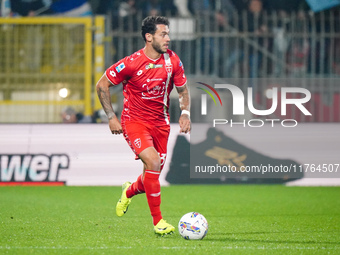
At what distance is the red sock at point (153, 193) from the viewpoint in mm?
7254

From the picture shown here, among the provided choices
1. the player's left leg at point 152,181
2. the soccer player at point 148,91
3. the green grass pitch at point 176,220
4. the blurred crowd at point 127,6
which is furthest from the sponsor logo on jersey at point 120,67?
the blurred crowd at point 127,6

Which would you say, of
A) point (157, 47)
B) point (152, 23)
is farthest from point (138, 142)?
point (152, 23)

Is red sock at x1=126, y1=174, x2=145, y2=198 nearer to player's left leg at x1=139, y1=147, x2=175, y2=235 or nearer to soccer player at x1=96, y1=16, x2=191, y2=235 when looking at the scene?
soccer player at x1=96, y1=16, x2=191, y2=235

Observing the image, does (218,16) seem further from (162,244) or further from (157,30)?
(162,244)

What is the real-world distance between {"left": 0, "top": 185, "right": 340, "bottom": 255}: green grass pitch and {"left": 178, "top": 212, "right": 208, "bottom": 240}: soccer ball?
0.31ft

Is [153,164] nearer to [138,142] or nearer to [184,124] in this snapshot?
[138,142]

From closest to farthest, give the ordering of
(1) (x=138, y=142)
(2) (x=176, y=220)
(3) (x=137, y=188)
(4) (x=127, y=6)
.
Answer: (1) (x=138, y=142) → (3) (x=137, y=188) → (2) (x=176, y=220) → (4) (x=127, y=6)

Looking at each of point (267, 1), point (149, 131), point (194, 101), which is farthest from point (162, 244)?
point (267, 1)

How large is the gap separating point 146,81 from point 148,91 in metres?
0.12

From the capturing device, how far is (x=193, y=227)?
6.93 m

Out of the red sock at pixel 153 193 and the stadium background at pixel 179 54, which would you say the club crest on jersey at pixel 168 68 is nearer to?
Answer: the red sock at pixel 153 193

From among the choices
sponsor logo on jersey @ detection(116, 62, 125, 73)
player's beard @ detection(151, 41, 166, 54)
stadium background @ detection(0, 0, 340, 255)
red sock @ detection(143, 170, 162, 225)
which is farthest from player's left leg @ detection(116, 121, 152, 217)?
stadium background @ detection(0, 0, 340, 255)

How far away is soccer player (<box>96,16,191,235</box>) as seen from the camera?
24.8 ft

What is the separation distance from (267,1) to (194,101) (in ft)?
11.9
